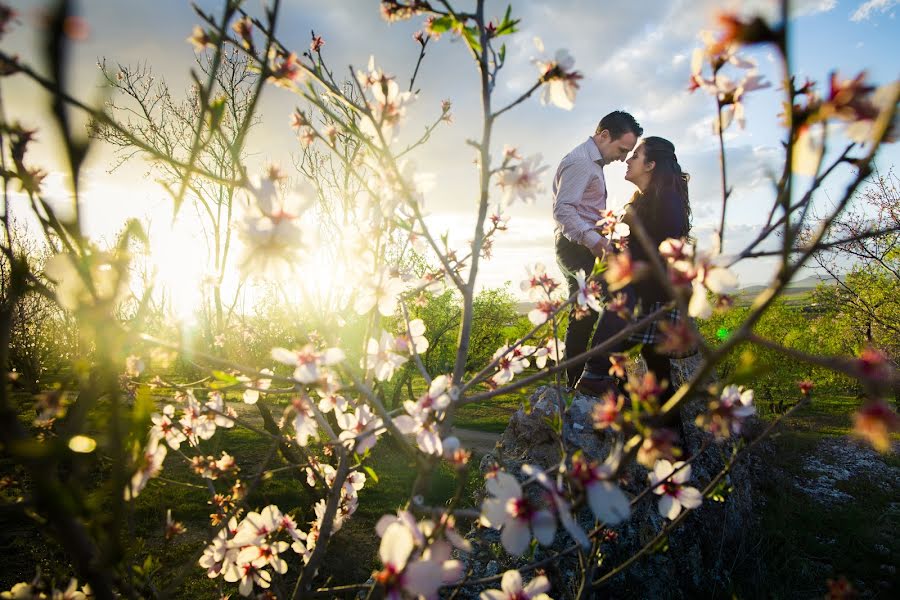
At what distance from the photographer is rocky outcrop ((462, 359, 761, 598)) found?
298cm

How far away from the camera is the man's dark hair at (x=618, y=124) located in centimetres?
349

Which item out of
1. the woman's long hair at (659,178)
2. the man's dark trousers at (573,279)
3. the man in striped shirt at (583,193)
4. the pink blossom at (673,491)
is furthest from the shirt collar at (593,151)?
the pink blossom at (673,491)

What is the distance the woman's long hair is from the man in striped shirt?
0.87 ft

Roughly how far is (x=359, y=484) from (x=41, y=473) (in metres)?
1.98

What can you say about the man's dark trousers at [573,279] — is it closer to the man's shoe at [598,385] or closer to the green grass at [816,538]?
the man's shoe at [598,385]

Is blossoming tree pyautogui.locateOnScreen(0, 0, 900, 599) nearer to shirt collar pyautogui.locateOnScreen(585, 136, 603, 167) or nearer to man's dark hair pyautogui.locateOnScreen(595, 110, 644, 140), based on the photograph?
shirt collar pyautogui.locateOnScreen(585, 136, 603, 167)

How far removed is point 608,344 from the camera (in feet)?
3.80

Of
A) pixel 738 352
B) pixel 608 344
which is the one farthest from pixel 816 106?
pixel 738 352

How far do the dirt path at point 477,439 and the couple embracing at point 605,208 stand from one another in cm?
563

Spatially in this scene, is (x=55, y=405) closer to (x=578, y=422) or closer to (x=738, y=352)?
(x=578, y=422)

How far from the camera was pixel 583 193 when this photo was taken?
10.8ft

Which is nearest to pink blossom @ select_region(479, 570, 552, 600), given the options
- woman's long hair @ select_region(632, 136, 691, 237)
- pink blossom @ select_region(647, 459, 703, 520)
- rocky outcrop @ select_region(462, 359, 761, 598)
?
pink blossom @ select_region(647, 459, 703, 520)

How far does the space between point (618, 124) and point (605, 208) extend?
79cm

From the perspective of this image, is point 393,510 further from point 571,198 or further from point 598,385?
point 571,198
